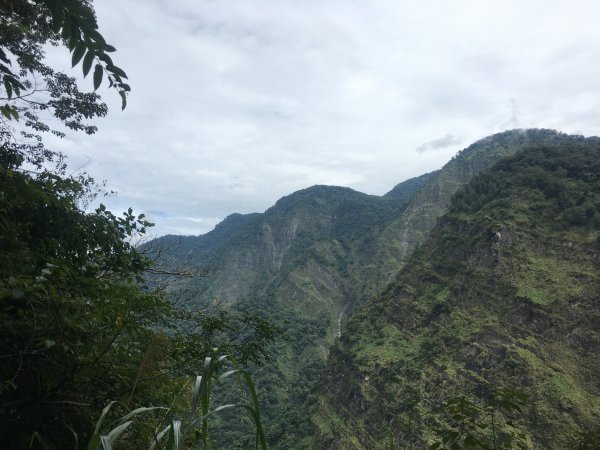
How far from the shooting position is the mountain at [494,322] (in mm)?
34172

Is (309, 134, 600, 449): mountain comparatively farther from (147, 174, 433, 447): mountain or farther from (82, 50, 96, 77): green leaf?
(82, 50, 96, 77): green leaf

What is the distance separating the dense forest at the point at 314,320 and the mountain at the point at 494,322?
211 mm

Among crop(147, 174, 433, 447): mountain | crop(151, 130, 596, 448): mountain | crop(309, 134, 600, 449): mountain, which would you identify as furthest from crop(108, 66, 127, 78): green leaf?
crop(147, 174, 433, 447): mountain

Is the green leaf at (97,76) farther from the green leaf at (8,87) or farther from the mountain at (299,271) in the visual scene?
the mountain at (299,271)

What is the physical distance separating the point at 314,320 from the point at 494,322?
61545 millimetres

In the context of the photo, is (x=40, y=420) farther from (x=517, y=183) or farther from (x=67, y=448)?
(x=517, y=183)

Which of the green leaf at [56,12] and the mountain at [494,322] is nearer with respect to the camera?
the green leaf at [56,12]

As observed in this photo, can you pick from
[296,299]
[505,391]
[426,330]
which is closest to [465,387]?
[426,330]

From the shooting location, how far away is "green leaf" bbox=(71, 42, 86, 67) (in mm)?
1556

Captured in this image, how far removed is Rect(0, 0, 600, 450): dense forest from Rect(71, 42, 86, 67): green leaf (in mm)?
13

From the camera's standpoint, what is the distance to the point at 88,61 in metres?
1.61

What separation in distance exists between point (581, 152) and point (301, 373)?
62.1m

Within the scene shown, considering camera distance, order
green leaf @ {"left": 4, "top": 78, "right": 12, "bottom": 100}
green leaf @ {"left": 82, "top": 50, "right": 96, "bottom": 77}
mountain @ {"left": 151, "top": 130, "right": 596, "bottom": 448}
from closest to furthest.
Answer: green leaf @ {"left": 82, "top": 50, "right": 96, "bottom": 77}
green leaf @ {"left": 4, "top": 78, "right": 12, "bottom": 100}
mountain @ {"left": 151, "top": 130, "right": 596, "bottom": 448}

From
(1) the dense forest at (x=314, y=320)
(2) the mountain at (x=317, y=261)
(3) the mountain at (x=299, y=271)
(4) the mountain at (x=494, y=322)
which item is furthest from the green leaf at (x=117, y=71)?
(3) the mountain at (x=299, y=271)
